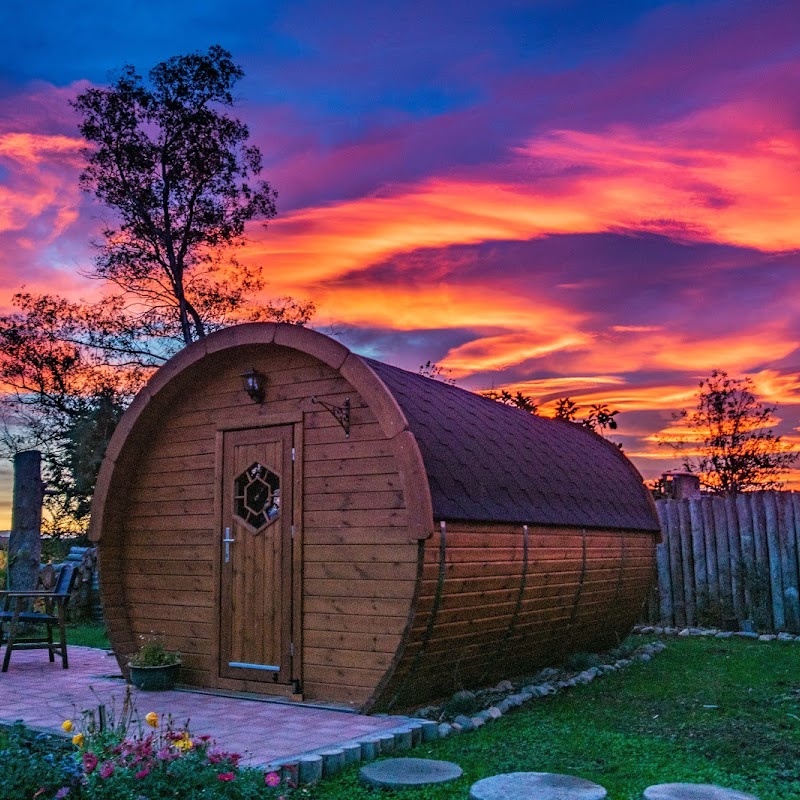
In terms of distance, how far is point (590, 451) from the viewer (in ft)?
41.9

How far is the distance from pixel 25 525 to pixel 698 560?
396 inches

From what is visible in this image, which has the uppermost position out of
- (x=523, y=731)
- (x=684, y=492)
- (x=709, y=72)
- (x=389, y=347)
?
(x=709, y=72)

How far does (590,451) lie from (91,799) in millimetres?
9427

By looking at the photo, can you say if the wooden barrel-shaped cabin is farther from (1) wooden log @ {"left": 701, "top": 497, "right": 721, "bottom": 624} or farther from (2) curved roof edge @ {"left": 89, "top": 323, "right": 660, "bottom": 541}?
(1) wooden log @ {"left": 701, "top": 497, "right": 721, "bottom": 624}

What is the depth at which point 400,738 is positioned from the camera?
6562 millimetres

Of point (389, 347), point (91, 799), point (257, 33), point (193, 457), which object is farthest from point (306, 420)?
point (389, 347)

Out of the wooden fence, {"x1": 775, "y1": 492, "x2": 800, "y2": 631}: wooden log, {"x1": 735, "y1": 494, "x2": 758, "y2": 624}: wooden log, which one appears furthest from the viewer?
{"x1": 735, "y1": 494, "x2": 758, "y2": 624}: wooden log

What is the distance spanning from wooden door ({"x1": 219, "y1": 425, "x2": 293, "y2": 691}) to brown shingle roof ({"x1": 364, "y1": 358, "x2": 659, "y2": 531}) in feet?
4.63

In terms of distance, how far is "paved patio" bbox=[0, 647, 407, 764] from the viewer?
20.7 feet

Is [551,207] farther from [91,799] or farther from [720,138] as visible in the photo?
[91,799]

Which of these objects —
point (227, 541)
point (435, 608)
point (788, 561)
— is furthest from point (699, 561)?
point (227, 541)

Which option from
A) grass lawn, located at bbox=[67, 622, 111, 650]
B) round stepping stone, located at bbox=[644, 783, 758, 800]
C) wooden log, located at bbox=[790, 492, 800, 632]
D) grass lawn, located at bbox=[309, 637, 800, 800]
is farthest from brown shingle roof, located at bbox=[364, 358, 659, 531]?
grass lawn, located at bbox=[67, 622, 111, 650]

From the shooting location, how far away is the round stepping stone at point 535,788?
5051 millimetres

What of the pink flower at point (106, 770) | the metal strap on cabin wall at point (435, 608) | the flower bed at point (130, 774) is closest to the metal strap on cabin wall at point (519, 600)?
the metal strap on cabin wall at point (435, 608)
